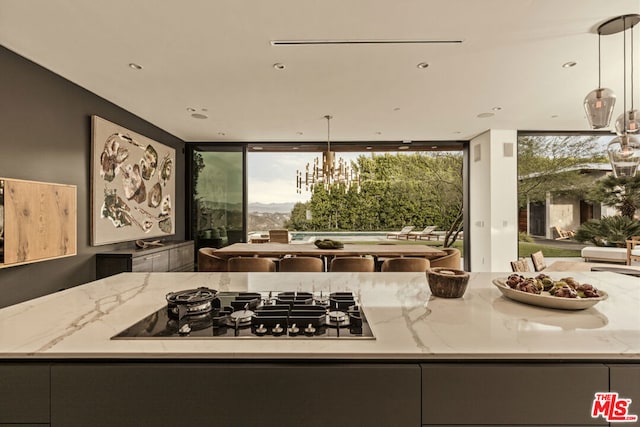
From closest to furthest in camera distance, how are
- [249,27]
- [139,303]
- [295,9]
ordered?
[139,303], [295,9], [249,27]

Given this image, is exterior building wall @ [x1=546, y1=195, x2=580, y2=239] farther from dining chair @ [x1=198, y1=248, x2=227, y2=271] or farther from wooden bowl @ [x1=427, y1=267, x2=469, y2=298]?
wooden bowl @ [x1=427, y1=267, x2=469, y2=298]

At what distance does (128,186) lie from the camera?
4.43 metres

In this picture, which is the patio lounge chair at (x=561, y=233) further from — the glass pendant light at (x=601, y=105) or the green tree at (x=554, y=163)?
the glass pendant light at (x=601, y=105)

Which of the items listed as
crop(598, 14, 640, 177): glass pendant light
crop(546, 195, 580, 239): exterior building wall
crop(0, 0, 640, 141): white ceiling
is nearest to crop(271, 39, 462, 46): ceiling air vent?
crop(0, 0, 640, 141): white ceiling

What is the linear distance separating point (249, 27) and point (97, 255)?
3.13 m

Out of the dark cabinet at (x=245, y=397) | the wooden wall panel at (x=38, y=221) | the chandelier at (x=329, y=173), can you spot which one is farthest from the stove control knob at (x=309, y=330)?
the chandelier at (x=329, y=173)

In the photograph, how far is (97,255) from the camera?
3.78 meters

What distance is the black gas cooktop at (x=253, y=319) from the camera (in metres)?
1.02

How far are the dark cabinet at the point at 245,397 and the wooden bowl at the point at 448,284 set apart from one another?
623mm

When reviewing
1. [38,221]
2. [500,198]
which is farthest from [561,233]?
[38,221]

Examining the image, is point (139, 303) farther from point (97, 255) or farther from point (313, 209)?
point (313, 209)

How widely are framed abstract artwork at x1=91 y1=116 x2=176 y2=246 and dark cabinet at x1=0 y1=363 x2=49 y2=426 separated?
3.33 meters

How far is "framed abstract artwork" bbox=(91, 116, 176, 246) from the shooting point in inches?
150

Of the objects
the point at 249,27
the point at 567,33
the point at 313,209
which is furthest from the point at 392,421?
the point at 313,209
